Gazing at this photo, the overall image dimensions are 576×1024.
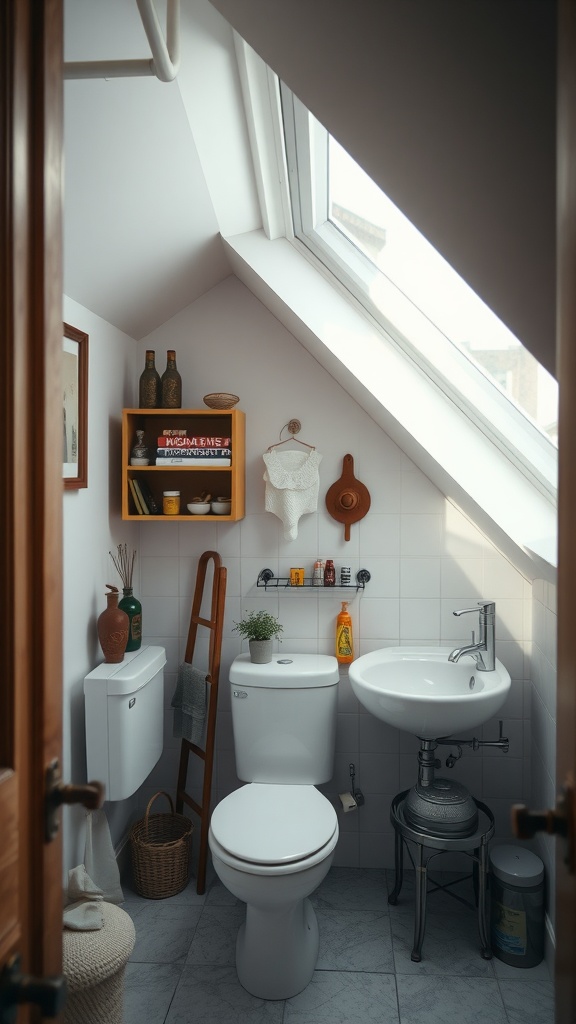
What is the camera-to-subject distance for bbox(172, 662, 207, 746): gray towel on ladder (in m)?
2.72

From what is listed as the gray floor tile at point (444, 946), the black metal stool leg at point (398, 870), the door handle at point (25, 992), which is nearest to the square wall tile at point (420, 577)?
the black metal stool leg at point (398, 870)

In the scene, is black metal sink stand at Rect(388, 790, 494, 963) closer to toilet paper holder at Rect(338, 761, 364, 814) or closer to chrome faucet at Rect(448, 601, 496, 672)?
toilet paper holder at Rect(338, 761, 364, 814)

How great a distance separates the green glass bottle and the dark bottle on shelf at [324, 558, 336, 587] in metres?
0.73

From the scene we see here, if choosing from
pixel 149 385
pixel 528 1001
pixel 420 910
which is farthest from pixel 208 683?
pixel 528 1001

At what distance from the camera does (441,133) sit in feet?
3.54

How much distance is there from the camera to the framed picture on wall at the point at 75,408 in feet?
7.20

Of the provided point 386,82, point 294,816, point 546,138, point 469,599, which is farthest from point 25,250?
point 469,599

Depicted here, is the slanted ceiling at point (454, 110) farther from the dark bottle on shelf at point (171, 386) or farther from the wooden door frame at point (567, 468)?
the dark bottle on shelf at point (171, 386)

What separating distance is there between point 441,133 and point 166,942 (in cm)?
247

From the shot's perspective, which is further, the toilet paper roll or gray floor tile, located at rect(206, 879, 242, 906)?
the toilet paper roll

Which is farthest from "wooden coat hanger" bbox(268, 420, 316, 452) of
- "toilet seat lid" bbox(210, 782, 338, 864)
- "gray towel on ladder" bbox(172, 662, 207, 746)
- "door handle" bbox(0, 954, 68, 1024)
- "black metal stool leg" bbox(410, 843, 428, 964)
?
"door handle" bbox(0, 954, 68, 1024)

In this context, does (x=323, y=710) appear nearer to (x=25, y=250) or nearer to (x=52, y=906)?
(x=52, y=906)

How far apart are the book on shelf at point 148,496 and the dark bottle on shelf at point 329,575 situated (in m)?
0.69

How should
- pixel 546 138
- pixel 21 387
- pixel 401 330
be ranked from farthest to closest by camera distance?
1. pixel 401 330
2. pixel 546 138
3. pixel 21 387
